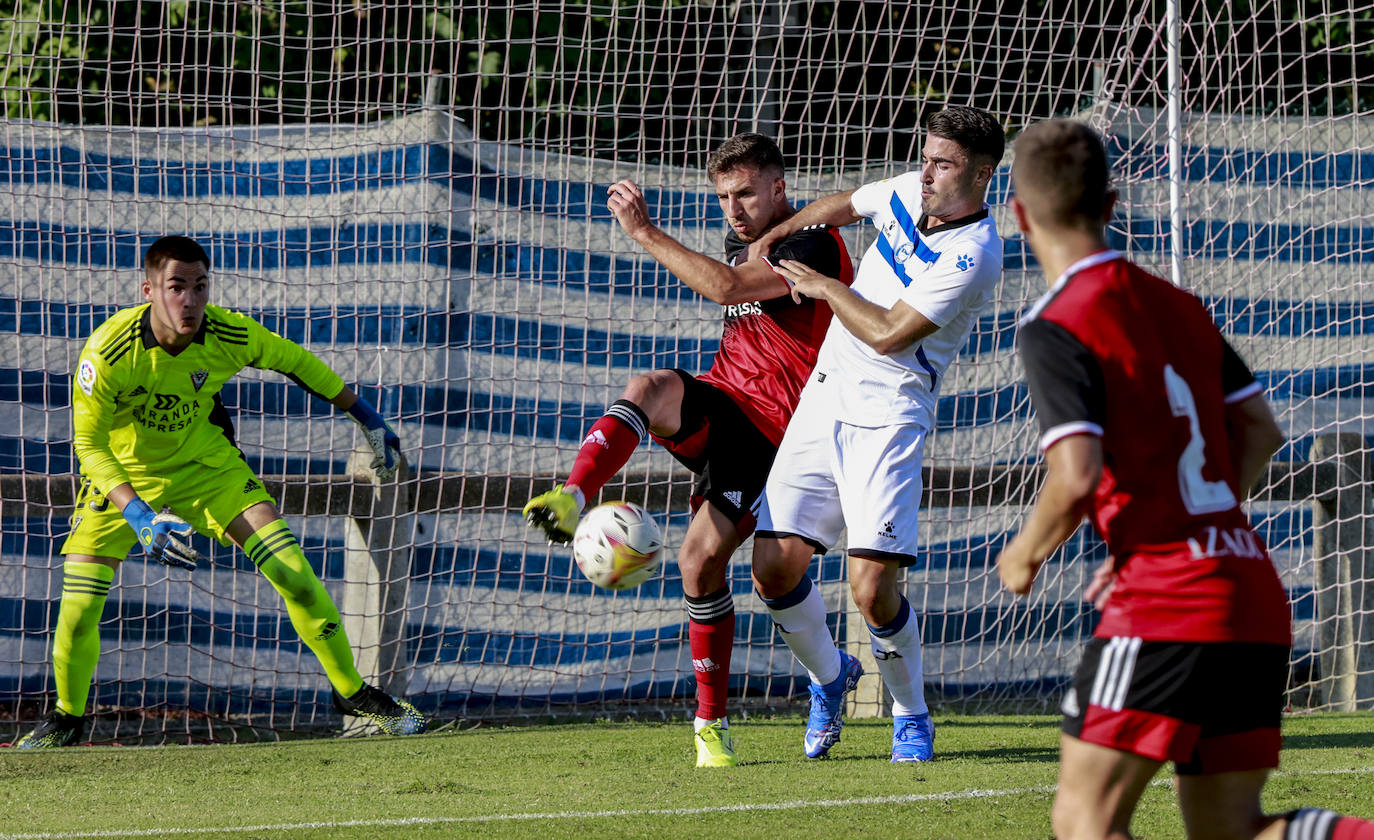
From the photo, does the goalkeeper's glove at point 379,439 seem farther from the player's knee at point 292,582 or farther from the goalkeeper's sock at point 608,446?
the goalkeeper's sock at point 608,446

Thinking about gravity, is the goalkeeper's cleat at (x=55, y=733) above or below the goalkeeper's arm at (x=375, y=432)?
below

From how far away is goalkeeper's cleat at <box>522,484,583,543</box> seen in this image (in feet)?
14.3

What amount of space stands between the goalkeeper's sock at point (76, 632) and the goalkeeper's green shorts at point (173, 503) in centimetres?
10

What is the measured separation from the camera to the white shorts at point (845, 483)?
4609 millimetres

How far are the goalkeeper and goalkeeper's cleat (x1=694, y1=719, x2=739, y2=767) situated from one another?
5.11 ft

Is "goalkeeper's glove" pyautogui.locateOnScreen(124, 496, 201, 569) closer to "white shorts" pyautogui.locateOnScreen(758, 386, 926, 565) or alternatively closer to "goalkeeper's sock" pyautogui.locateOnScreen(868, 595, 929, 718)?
"white shorts" pyautogui.locateOnScreen(758, 386, 926, 565)

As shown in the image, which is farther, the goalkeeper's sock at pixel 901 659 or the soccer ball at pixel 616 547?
the goalkeeper's sock at pixel 901 659

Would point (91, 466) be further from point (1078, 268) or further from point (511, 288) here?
point (1078, 268)

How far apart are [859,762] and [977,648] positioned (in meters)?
2.49

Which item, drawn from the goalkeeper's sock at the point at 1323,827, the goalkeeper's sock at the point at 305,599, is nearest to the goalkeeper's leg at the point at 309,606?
the goalkeeper's sock at the point at 305,599

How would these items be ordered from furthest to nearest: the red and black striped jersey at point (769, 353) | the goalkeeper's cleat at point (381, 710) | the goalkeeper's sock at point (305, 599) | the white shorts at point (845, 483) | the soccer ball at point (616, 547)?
1. the goalkeeper's cleat at point (381, 710)
2. the goalkeeper's sock at point (305, 599)
3. the red and black striped jersey at point (769, 353)
4. the white shorts at point (845, 483)
5. the soccer ball at point (616, 547)

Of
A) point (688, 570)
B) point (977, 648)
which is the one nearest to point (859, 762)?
point (688, 570)

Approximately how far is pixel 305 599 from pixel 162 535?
0.65m

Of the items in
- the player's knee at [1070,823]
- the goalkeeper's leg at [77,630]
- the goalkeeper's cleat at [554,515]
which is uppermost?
the player's knee at [1070,823]
